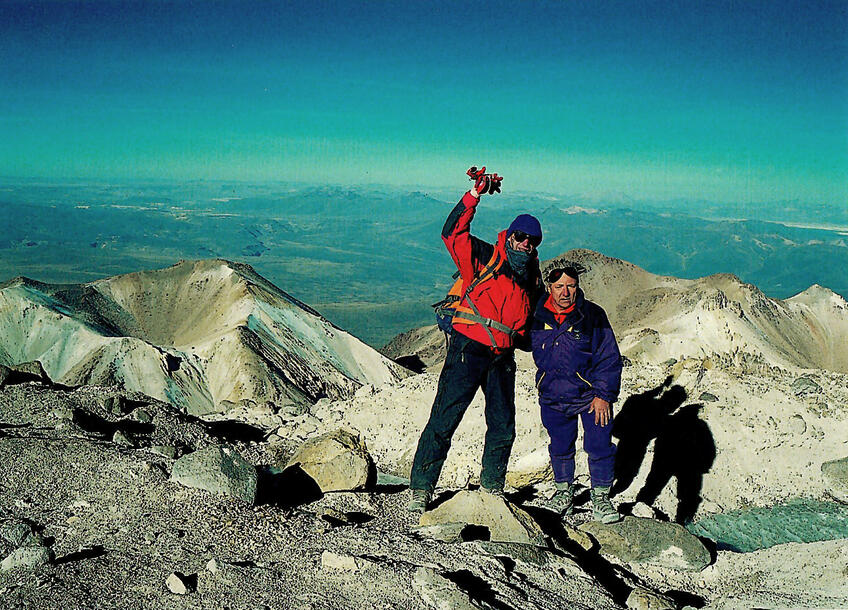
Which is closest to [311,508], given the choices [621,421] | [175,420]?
[175,420]

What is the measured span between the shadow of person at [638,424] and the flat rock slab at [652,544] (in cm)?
206

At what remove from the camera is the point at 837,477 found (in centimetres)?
825

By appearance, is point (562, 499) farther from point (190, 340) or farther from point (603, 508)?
point (190, 340)

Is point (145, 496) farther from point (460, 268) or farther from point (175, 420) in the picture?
point (175, 420)

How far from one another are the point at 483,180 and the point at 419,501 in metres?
2.92

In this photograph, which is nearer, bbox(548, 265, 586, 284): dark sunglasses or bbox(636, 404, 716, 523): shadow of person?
bbox(548, 265, 586, 284): dark sunglasses

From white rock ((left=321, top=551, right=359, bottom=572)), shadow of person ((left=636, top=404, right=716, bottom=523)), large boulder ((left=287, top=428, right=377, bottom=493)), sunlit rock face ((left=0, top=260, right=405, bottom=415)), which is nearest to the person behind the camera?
white rock ((left=321, top=551, right=359, bottom=572))

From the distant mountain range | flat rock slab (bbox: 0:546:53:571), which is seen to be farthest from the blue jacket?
the distant mountain range

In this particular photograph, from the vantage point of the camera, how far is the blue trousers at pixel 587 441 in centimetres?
538

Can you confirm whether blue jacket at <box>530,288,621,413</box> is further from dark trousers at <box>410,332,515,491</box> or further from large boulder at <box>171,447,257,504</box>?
large boulder at <box>171,447,257,504</box>

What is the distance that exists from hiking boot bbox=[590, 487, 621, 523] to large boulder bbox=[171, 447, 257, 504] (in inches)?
124

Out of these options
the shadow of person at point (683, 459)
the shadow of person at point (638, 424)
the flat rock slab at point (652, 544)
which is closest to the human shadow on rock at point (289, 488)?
the flat rock slab at point (652, 544)

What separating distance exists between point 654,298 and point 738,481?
3965cm

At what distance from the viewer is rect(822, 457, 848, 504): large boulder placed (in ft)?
26.5
